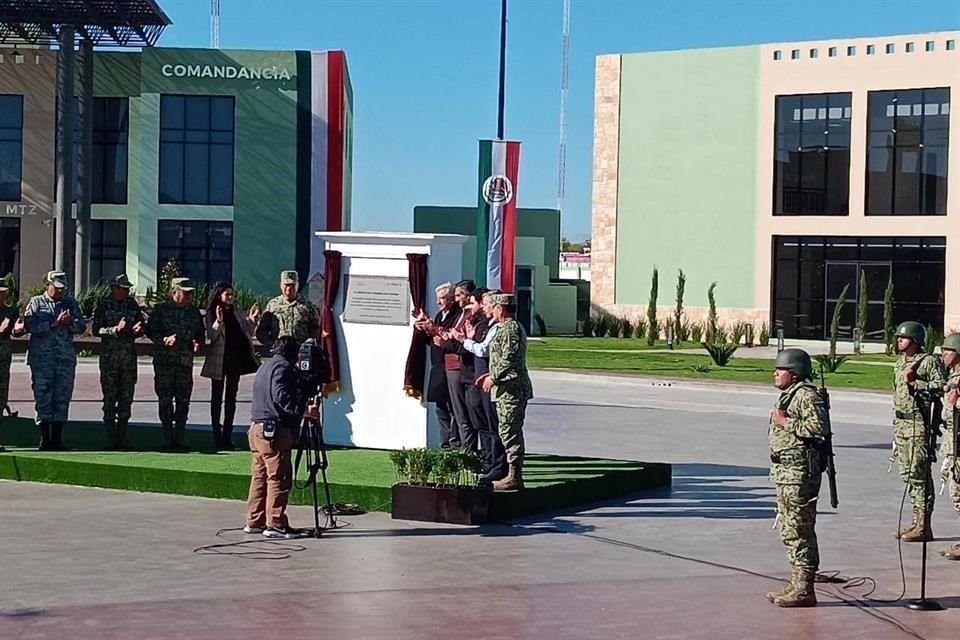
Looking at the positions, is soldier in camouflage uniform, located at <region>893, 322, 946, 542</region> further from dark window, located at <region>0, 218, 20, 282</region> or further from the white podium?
dark window, located at <region>0, 218, 20, 282</region>

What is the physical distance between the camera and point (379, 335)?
650 inches

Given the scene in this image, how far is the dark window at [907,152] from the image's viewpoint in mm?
50938

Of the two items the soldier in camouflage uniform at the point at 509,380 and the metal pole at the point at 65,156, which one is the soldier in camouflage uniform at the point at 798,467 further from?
the metal pole at the point at 65,156

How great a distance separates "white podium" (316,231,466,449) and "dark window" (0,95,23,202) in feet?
124

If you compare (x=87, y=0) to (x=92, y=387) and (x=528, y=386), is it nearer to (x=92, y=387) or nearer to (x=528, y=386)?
(x=92, y=387)

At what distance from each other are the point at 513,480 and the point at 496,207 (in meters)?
7.66

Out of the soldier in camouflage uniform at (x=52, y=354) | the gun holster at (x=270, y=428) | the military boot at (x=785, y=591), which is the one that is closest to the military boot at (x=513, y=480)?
the gun holster at (x=270, y=428)

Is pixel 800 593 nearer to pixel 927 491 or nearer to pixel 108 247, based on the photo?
pixel 927 491

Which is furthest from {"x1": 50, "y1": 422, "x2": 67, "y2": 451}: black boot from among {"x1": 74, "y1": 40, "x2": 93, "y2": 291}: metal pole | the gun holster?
{"x1": 74, "y1": 40, "x2": 93, "y2": 291}: metal pole

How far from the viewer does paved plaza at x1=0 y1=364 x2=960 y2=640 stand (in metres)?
8.91

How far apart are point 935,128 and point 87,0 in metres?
29.6

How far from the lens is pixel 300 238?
165 ft

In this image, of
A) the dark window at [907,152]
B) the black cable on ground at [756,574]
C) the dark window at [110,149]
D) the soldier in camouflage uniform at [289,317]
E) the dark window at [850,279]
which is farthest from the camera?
the dark window at [110,149]

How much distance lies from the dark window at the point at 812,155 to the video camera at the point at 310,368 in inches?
1727
